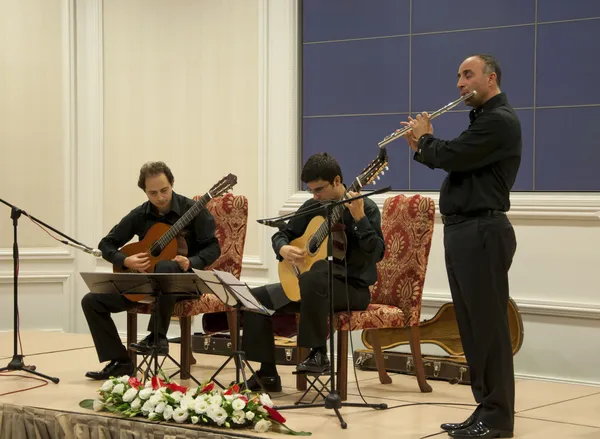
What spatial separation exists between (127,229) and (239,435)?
1861 mm

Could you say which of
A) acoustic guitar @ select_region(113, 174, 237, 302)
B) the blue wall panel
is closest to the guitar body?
acoustic guitar @ select_region(113, 174, 237, 302)

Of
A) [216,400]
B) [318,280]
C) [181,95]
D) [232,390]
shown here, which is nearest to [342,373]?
[318,280]

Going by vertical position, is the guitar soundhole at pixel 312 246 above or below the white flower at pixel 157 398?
above

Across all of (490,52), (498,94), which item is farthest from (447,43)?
(498,94)

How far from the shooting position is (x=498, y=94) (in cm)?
373

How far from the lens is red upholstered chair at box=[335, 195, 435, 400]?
473 cm

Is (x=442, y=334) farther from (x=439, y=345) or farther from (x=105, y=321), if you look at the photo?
(x=105, y=321)

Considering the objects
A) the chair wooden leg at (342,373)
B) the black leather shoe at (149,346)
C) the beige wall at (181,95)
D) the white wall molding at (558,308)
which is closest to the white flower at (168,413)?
the black leather shoe at (149,346)

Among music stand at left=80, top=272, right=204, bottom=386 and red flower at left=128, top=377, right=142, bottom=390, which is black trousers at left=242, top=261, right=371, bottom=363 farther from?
red flower at left=128, top=377, right=142, bottom=390

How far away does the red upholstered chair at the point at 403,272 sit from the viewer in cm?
473

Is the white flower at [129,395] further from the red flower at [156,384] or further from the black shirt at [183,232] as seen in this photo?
the black shirt at [183,232]

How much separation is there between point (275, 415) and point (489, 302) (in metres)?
0.96

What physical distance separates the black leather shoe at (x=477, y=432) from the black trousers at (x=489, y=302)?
0.02 m

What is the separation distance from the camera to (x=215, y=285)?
403 cm
